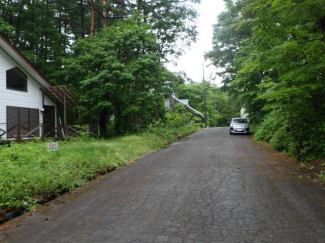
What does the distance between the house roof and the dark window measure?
47 centimetres

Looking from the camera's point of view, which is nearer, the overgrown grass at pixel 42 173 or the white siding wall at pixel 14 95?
the overgrown grass at pixel 42 173

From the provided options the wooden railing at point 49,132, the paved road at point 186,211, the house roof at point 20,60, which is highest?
the house roof at point 20,60

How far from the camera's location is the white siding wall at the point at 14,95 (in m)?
16.7

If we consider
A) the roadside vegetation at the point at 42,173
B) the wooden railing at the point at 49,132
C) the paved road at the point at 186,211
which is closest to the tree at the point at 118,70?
the wooden railing at the point at 49,132

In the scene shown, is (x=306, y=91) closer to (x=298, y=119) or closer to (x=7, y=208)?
(x=298, y=119)

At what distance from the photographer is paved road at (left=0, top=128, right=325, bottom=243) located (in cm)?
396

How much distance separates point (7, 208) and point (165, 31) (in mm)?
22945

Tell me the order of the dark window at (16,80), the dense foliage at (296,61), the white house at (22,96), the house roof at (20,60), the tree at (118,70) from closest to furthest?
the dense foliage at (296,61) → the house roof at (20,60) → the white house at (22,96) → the dark window at (16,80) → the tree at (118,70)

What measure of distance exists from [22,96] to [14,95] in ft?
2.36

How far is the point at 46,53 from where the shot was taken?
81.7 ft

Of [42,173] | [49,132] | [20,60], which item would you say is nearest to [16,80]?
[20,60]

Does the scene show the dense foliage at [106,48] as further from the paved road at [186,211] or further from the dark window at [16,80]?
the paved road at [186,211]

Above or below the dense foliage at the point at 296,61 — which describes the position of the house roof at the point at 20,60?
above

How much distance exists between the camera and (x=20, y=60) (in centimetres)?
1747
